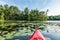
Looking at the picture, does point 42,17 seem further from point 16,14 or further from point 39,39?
point 39,39

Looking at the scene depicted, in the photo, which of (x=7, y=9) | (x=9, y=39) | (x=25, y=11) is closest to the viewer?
(x=9, y=39)

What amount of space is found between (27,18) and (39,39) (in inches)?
1779

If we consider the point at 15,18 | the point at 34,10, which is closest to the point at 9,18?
the point at 15,18

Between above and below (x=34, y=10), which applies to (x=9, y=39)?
below

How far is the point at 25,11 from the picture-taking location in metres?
48.6

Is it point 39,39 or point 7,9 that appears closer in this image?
point 39,39

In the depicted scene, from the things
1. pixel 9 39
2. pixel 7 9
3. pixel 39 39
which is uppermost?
pixel 7 9

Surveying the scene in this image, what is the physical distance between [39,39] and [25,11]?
153ft

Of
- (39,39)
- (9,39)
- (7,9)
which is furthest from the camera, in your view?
(7,9)

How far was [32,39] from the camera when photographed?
2152 millimetres

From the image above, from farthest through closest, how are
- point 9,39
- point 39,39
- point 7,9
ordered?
point 7,9, point 9,39, point 39,39

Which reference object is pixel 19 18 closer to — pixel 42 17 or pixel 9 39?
pixel 42 17

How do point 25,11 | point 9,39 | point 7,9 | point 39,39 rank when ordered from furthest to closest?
point 25,11, point 7,9, point 9,39, point 39,39

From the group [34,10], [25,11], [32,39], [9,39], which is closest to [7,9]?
[25,11]
